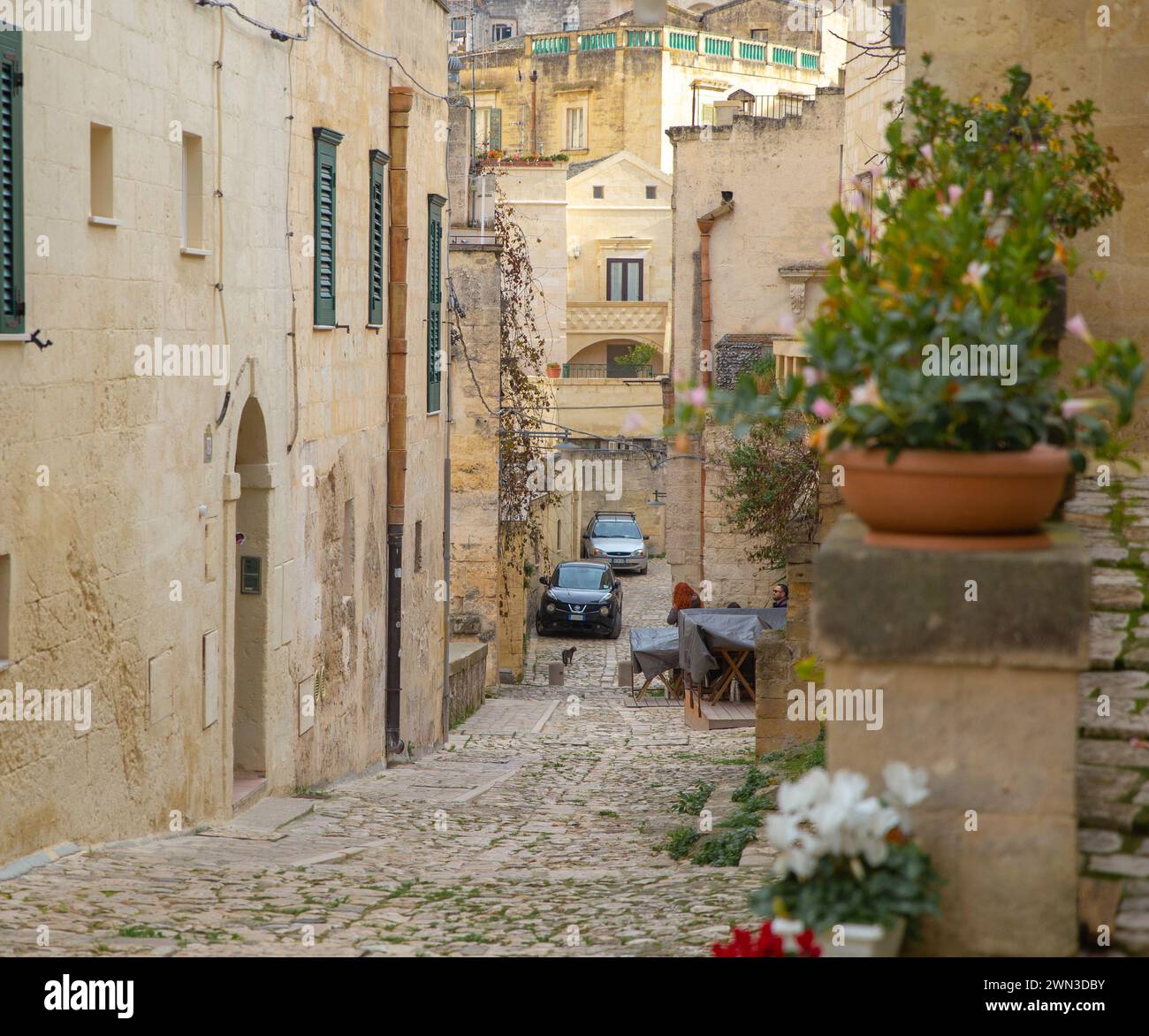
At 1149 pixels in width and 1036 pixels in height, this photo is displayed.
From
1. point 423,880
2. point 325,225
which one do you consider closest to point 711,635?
point 325,225

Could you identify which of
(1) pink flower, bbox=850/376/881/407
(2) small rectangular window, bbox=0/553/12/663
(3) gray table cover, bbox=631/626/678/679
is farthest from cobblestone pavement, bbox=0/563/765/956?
(3) gray table cover, bbox=631/626/678/679

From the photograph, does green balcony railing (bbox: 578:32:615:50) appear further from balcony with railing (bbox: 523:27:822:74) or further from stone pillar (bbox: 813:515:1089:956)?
stone pillar (bbox: 813:515:1089:956)

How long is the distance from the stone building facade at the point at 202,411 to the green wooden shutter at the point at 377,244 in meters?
0.05

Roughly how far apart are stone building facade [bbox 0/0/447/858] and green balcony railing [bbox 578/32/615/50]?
47.2 metres

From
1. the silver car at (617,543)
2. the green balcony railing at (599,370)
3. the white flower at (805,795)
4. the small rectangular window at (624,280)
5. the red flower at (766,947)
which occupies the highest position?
the small rectangular window at (624,280)

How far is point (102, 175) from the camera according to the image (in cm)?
874

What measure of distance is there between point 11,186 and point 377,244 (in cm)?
848

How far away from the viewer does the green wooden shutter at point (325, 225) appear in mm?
13242

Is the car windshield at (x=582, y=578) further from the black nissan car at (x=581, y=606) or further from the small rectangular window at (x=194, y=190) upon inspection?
the small rectangular window at (x=194, y=190)

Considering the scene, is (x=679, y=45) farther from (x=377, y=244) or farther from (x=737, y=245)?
(x=377, y=244)

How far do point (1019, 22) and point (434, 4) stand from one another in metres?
11.0

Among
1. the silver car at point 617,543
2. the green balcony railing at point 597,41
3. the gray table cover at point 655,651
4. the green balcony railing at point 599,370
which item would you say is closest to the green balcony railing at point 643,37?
the green balcony railing at point 597,41

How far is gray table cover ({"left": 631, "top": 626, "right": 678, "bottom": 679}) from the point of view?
913 inches

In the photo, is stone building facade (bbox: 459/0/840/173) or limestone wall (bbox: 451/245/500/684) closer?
limestone wall (bbox: 451/245/500/684)
